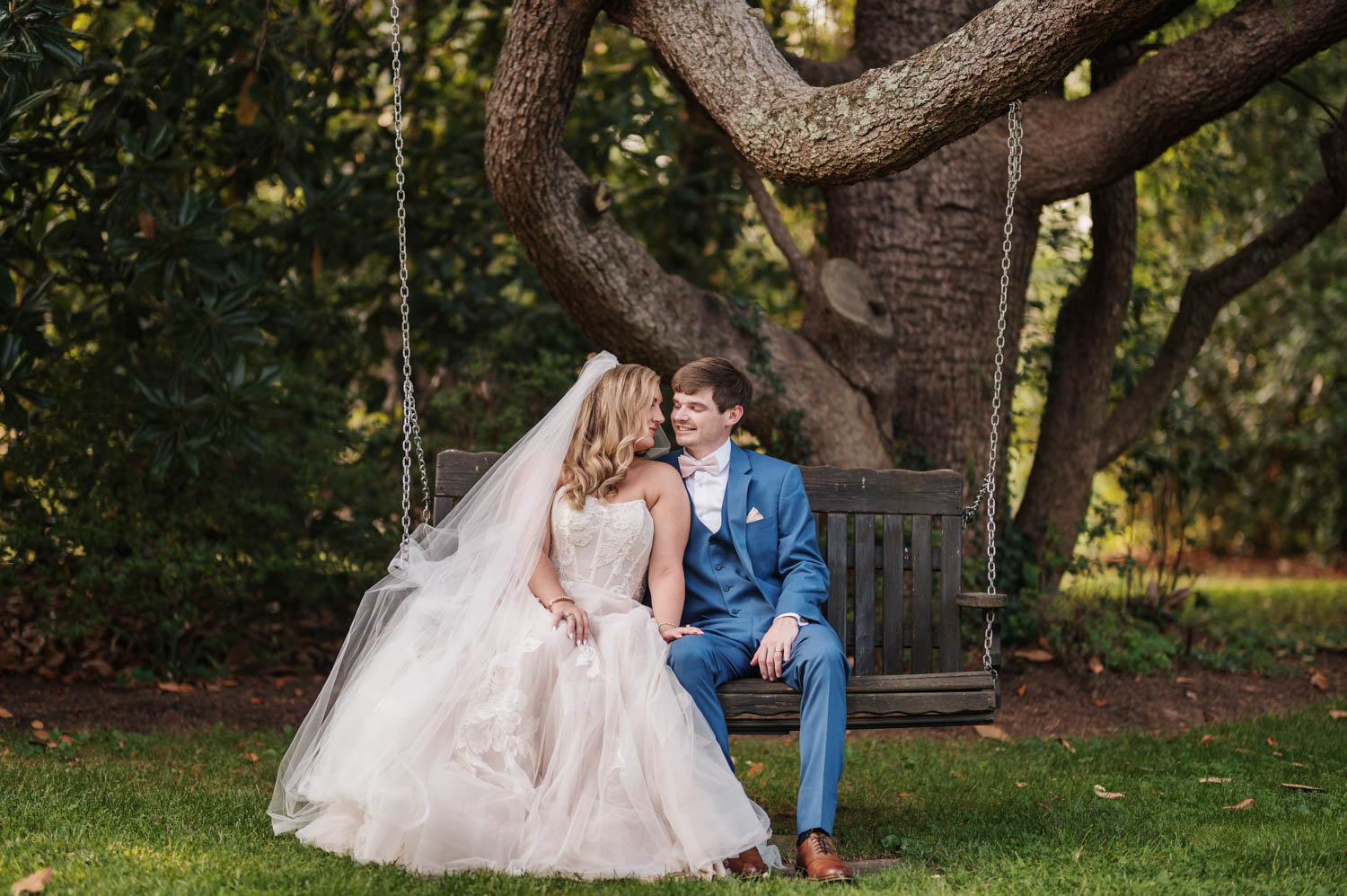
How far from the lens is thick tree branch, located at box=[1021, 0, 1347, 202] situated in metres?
5.61

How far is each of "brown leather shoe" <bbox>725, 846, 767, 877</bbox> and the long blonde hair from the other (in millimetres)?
1301

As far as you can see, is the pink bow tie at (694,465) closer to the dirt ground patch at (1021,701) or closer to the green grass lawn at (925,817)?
the green grass lawn at (925,817)

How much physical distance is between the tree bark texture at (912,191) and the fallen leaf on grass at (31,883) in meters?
3.36

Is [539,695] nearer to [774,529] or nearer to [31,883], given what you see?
[774,529]

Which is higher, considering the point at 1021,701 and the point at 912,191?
the point at 912,191

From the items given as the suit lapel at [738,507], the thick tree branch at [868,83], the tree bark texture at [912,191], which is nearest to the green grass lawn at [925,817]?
the suit lapel at [738,507]

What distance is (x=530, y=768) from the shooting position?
3.88 metres

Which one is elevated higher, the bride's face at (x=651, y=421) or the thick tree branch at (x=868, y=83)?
the thick tree branch at (x=868, y=83)

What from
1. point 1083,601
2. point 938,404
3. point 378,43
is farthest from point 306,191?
point 1083,601

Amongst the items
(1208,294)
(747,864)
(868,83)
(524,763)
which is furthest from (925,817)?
(1208,294)

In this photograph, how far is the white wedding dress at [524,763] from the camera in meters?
3.72

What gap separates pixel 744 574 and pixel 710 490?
1.11 ft

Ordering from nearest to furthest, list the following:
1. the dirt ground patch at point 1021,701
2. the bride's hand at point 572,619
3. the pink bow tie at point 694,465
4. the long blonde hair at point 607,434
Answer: the bride's hand at point 572,619 < the long blonde hair at point 607,434 < the pink bow tie at point 694,465 < the dirt ground patch at point 1021,701

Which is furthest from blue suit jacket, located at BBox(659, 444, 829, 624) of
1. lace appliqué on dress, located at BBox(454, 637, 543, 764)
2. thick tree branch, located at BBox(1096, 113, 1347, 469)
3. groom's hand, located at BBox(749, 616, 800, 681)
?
thick tree branch, located at BBox(1096, 113, 1347, 469)
